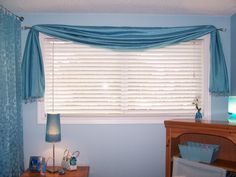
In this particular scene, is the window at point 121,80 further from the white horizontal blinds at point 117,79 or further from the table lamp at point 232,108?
the table lamp at point 232,108

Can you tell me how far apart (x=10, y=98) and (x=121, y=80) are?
49.0 inches

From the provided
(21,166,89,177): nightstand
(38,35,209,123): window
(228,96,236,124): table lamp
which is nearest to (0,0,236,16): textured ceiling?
(38,35,209,123): window

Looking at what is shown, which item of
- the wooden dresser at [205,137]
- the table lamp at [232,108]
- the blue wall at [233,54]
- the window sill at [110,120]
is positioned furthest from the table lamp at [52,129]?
the blue wall at [233,54]

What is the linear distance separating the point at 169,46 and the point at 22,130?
1.99 metres

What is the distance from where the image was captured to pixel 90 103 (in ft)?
9.75

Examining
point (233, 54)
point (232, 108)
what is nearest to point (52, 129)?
point (232, 108)

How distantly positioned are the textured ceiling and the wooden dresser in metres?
1.23

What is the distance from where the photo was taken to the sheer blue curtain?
93.4 inches

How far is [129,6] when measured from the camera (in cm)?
268

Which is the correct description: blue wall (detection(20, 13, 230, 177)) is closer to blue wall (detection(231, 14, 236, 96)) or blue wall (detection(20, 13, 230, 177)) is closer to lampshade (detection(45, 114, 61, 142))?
blue wall (detection(231, 14, 236, 96))

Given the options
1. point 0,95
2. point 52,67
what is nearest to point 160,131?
point 52,67

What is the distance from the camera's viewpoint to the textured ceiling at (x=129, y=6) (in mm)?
2537

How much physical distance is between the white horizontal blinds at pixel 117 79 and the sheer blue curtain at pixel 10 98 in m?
0.35

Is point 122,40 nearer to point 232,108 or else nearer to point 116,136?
point 116,136
